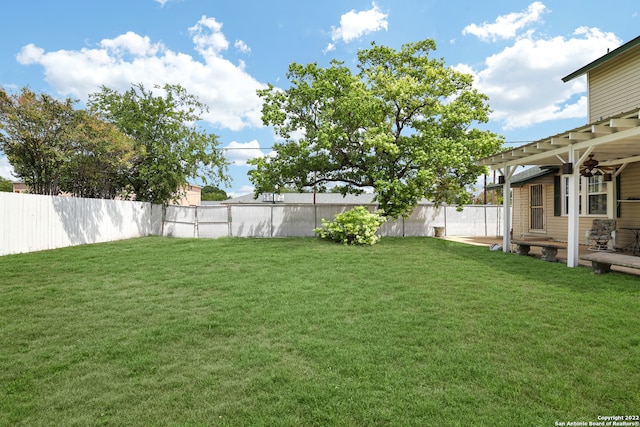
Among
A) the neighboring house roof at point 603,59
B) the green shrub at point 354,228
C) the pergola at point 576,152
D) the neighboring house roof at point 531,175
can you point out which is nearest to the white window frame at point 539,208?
the neighboring house roof at point 531,175

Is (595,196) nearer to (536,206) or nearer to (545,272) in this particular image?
(536,206)

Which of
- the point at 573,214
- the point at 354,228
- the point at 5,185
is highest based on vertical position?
the point at 5,185

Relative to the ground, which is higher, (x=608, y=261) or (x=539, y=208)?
(x=539, y=208)

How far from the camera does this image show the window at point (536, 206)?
43.0 ft

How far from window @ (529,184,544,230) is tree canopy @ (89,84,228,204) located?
15.2 m

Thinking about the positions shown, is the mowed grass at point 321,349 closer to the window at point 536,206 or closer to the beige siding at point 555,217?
the beige siding at point 555,217

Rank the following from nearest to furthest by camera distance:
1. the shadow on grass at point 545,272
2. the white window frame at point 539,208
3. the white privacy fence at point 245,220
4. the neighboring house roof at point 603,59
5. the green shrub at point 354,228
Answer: the shadow on grass at point 545,272 < the neighboring house roof at point 603,59 < the green shrub at point 354,228 < the white window frame at point 539,208 < the white privacy fence at point 245,220

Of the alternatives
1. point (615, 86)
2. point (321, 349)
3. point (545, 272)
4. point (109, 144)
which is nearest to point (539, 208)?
point (615, 86)

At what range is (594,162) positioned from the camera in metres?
8.16

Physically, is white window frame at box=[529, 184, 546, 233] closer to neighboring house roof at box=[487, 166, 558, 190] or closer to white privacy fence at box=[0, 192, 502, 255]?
neighboring house roof at box=[487, 166, 558, 190]

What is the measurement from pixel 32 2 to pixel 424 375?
12522mm

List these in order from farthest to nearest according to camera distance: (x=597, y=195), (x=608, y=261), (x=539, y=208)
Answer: (x=539, y=208) → (x=597, y=195) → (x=608, y=261)

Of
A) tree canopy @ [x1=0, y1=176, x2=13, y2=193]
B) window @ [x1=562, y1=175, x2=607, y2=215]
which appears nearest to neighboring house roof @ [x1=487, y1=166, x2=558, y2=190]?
window @ [x1=562, y1=175, x2=607, y2=215]

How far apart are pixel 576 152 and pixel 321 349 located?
293 inches
